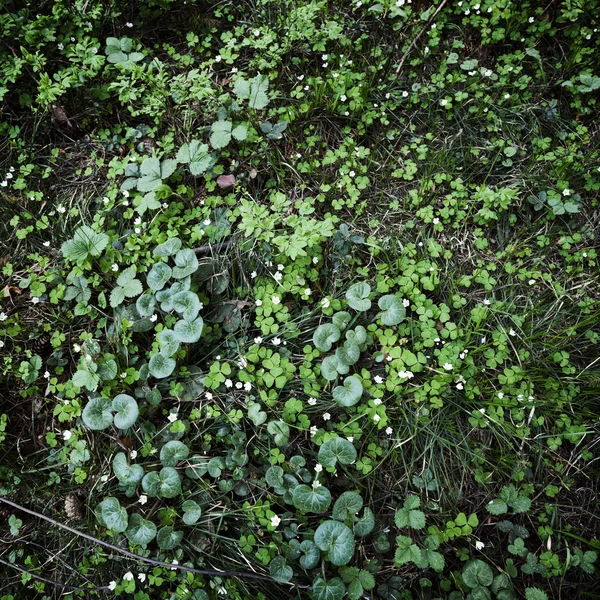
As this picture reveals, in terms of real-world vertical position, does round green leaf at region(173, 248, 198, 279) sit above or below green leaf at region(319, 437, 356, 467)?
above

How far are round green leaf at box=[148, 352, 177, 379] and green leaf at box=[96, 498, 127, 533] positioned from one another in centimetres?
65

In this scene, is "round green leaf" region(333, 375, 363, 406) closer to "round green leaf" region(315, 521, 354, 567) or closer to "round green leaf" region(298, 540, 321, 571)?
"round green leaf" region(315, 521, 354, 567)

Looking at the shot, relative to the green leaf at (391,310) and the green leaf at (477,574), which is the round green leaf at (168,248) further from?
the green leaf at (477,574)

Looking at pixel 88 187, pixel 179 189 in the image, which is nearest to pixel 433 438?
pixel 179 189

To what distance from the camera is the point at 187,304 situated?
2.47 metres

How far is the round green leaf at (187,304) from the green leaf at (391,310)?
106 centimetres

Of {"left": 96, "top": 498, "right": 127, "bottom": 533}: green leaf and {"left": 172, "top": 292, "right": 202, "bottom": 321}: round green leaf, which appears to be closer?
{"left": 96, "top": 498, "right": 127, "bottom": 533}: green leaf

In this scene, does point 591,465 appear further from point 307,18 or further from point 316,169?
point 307,18

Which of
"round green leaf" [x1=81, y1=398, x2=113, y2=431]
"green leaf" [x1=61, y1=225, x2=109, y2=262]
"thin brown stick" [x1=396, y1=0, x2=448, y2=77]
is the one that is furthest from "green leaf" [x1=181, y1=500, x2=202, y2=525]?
"thin brown stick" [x1=396, y1=0, x2=448, y2=77]

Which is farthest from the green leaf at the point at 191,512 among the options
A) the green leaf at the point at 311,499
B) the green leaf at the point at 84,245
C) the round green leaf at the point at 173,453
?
the green leaf at the point at 84,245

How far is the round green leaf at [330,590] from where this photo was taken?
78.3 inches

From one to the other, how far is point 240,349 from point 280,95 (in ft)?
6.41

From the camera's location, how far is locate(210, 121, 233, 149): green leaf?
Result: 2.91m

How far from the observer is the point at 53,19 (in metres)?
3.08
